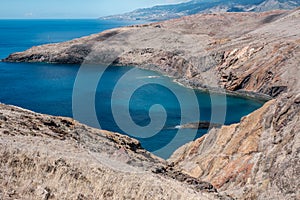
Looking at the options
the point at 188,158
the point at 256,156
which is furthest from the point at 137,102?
the point at 256,156

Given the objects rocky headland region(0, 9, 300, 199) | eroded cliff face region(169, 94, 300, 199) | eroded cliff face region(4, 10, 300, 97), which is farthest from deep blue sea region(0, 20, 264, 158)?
eroded cliff face region(169, 94, 300, 199)

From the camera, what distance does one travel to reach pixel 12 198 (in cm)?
1125

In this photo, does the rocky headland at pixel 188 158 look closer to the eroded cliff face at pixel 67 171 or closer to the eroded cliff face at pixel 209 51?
the eroded cliff face at pixel 67 171

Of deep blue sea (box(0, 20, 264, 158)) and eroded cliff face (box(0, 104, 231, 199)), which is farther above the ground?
eroded cliff face (box(0, 104, 231, 199))

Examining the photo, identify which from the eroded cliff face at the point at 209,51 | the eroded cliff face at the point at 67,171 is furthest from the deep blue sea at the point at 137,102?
the eroded cliff face at the point at 67,171

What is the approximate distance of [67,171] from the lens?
13.5 metres

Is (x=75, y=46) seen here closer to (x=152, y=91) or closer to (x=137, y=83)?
(x=137, y=83)

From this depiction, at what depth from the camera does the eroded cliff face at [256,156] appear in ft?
63.4

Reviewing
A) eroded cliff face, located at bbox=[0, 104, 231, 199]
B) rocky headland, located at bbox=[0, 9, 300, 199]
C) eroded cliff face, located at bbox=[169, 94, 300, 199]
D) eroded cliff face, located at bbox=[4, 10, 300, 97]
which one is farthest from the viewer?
eroded cliff face, located at bbox=[4, 10, 300, 97]

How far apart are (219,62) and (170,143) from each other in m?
39.8

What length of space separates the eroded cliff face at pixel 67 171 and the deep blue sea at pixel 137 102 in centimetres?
2002

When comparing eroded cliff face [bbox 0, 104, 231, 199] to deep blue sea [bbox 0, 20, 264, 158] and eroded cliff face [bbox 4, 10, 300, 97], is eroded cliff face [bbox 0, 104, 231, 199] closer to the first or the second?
deep blue sea [bbox 0, 20, 264, 158]

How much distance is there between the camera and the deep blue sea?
43906mm

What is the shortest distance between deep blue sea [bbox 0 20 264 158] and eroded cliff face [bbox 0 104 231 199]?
65.7 ft
